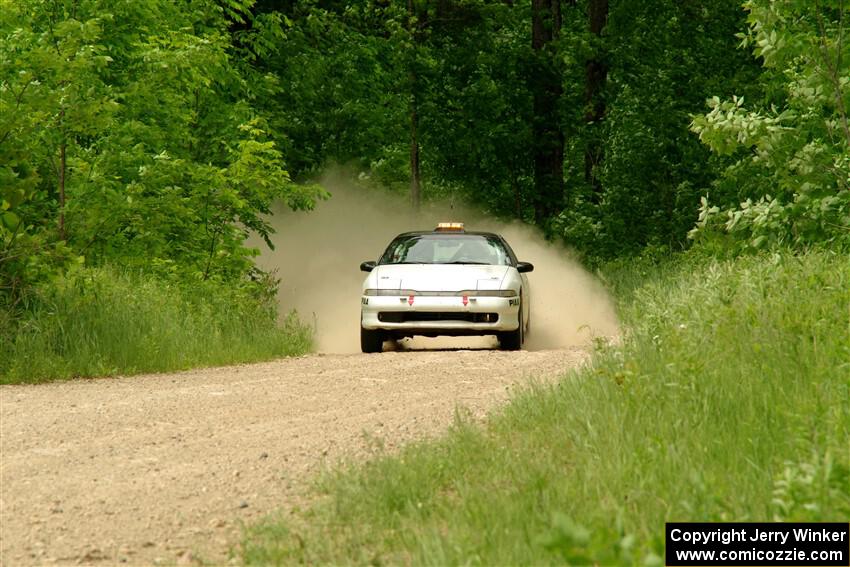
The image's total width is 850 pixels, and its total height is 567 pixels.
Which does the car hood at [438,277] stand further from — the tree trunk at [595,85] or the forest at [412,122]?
the tree trunk at [595,85]

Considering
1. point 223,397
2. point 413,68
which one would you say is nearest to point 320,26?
point 413,68

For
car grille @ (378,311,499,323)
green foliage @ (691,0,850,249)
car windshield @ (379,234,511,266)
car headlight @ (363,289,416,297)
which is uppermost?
green foliage @ (691,0,850,249)

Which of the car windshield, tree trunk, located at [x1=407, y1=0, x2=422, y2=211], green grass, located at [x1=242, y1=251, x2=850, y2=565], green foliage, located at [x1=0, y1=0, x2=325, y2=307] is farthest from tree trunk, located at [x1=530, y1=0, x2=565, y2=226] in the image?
green grass, located at [x1=242, y1=251, x2=850, y2=565]

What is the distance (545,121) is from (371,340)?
16.1m

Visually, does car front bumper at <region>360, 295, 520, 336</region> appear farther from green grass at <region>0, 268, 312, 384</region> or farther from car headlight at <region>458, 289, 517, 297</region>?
green grass at <region>0, 268, 312, 384</region>

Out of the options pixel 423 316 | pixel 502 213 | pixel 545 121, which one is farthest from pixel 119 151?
pixel 502 213

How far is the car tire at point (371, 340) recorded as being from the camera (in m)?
16.4

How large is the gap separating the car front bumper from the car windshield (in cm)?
114

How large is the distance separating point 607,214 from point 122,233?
13474 mm

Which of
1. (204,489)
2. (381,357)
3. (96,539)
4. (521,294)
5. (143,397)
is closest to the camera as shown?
(96,539)

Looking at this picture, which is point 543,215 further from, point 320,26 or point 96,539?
point 96,539

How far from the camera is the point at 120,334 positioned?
13.7 meters

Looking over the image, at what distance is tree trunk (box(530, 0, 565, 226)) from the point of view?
102 ft

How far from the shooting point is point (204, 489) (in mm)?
7461
